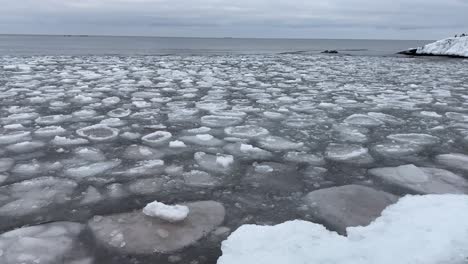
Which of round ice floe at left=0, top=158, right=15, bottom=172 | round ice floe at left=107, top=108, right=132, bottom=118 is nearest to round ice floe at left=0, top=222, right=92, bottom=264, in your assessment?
round ice floe at left=0, top=158, right=15, bottom=172

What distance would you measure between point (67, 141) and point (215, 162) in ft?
4.05

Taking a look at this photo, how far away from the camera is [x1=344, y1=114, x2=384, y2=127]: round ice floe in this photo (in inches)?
147

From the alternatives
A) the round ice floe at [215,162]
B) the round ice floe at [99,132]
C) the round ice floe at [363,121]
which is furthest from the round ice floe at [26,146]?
the round ice floe at [363,121]

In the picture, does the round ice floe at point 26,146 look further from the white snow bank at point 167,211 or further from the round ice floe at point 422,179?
the round ice floe at point 422,179

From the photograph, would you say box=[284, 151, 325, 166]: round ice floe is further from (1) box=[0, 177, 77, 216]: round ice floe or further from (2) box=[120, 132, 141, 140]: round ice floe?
(1) box=[0, 177, 77, 216]: round ice floe

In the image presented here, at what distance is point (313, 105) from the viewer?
15.3 ft

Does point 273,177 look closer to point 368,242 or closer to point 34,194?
point 368,242

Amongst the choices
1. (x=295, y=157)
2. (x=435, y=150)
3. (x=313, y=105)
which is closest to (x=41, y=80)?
(x=313, y=105)

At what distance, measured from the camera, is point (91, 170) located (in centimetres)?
244

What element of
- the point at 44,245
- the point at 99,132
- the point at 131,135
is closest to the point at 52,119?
the point at 99,132

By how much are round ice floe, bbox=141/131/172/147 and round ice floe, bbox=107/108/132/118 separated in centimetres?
88

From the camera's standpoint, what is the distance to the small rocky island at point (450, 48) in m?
18.0

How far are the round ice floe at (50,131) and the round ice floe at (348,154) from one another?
2.20 m

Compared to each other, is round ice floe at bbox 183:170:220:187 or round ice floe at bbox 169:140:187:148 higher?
round ice floe at bbox 169:140:187:148
